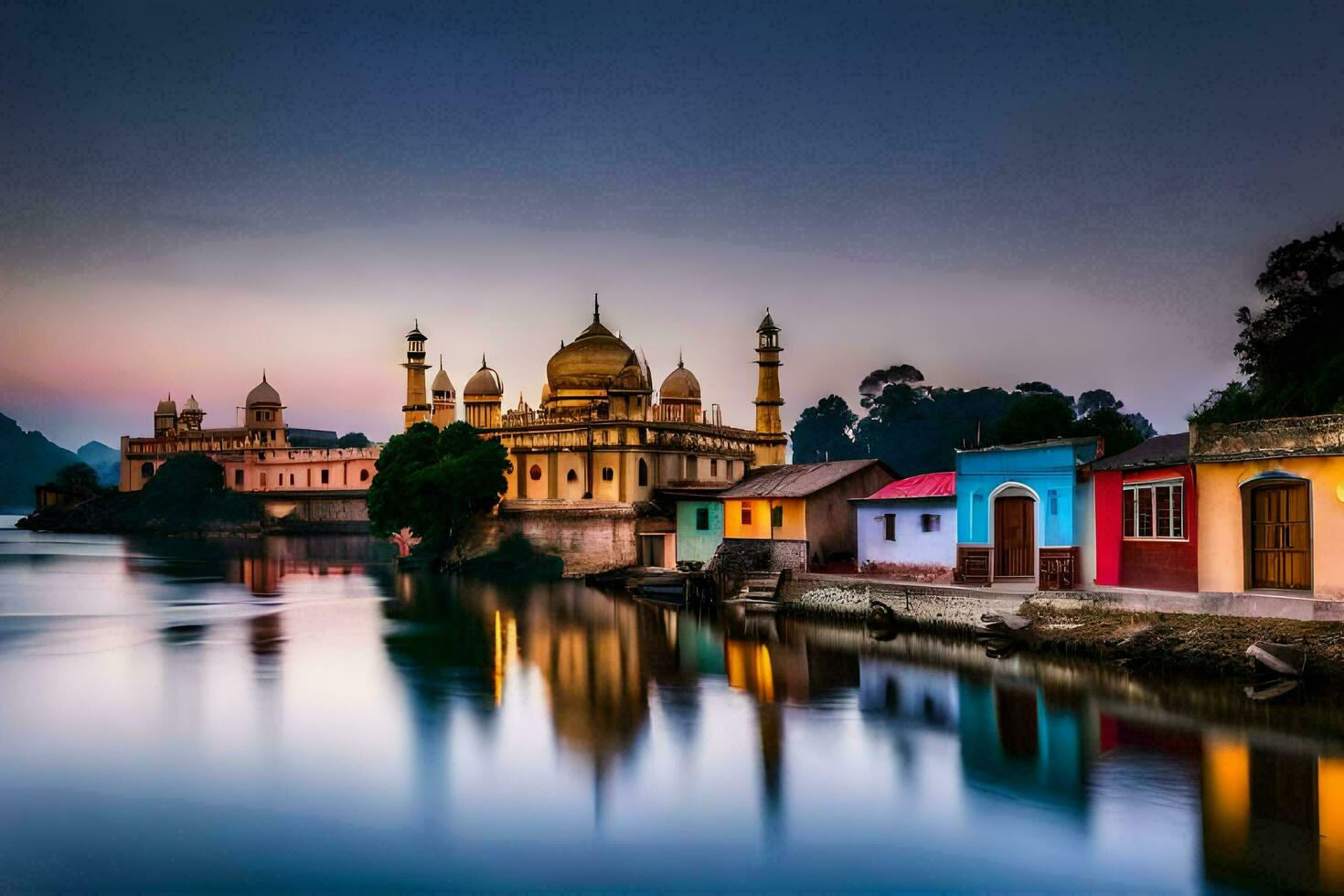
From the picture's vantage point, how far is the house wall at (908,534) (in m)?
23.5

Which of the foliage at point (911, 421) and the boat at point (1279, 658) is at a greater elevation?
the foliage at point (911, 421)

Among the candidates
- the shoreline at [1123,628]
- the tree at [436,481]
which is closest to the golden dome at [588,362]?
the tree at [436,481]

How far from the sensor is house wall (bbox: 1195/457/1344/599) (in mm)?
15492

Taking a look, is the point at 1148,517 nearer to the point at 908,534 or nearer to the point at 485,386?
the point at 908,534

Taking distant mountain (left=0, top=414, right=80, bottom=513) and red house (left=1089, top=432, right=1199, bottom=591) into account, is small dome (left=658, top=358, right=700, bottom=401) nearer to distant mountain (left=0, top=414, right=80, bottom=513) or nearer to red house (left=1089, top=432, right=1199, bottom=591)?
red house (left=1089, top=432, right=1199, bottom=591)

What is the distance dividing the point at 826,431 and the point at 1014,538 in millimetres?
47463

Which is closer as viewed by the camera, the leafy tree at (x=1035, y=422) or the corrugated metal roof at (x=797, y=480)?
the corrugated metal roof at (x=797, y=480)

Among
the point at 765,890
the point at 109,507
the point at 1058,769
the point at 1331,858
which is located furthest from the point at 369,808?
the point at 109,507

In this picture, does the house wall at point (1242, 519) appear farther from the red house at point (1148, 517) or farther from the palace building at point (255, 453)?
the palace building at point (255, 453)

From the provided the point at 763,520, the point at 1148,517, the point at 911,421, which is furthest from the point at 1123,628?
the point at 911,421

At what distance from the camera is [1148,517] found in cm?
1864

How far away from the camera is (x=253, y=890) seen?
9.20 meters

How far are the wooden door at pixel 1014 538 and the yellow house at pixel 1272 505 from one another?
4.38 metres

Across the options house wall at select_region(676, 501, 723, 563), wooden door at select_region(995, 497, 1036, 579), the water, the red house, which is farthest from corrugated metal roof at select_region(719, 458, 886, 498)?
the red house
